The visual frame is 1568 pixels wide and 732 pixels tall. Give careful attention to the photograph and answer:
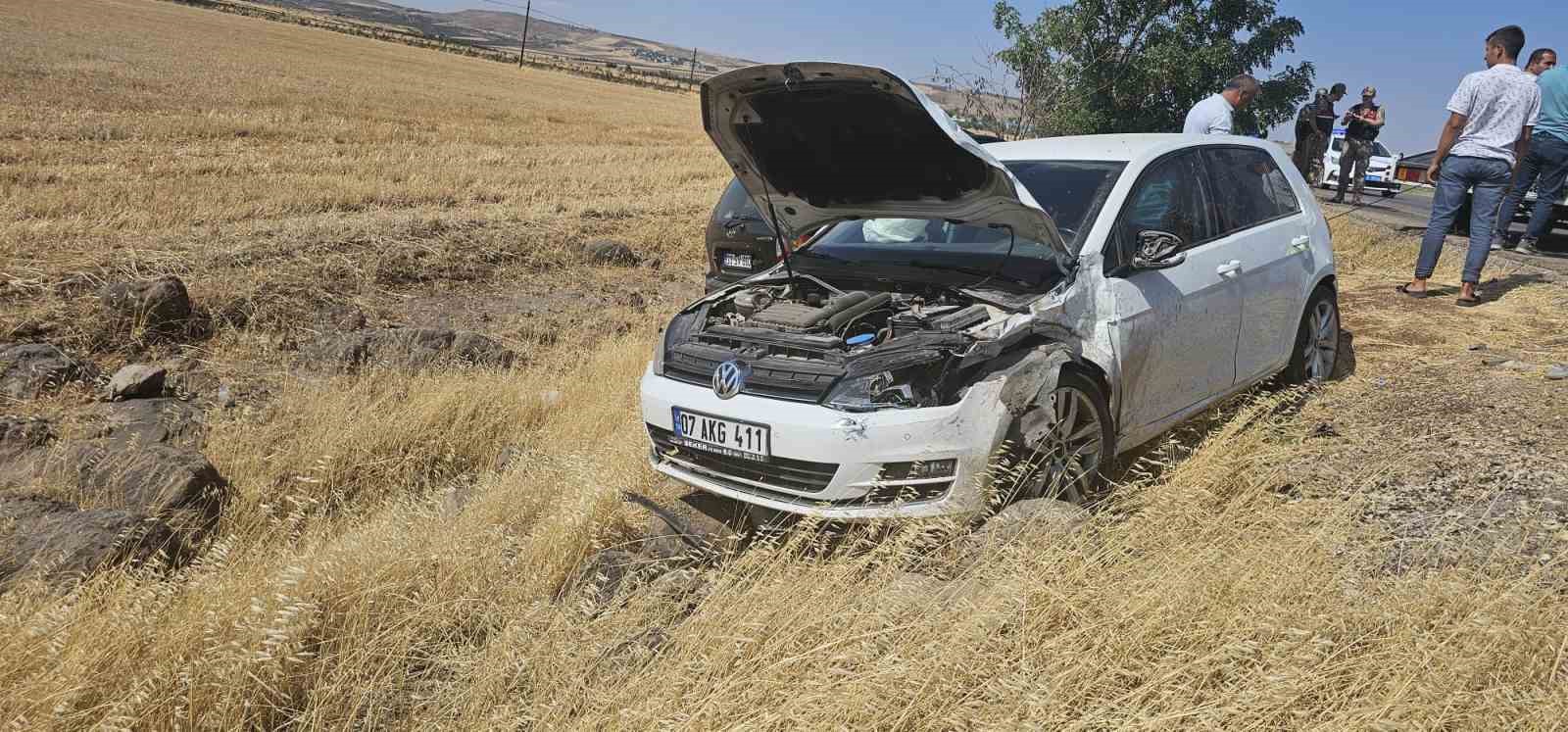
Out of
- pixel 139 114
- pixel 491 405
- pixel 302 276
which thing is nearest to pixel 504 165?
pixel 139 114

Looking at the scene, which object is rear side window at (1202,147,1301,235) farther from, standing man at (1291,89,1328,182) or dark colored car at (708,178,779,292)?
standing man at (1291,89,1328,182)

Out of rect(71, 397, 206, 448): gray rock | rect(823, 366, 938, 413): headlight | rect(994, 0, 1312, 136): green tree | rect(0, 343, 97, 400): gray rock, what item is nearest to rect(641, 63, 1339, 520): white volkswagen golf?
rect(823, 366, 938, 413): headlight

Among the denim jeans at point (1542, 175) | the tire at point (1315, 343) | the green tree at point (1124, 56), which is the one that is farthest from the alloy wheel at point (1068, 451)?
the green tree at point (1124, 56)

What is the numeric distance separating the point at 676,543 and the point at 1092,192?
2436mm

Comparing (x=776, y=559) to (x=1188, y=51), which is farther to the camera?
(x=1188, y=51)

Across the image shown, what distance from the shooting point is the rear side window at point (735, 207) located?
26.9 feet

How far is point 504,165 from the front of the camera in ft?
58.5

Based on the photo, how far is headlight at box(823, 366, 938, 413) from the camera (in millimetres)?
3590

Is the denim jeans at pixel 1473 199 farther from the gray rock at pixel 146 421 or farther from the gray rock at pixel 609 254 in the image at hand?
the gray rock at pixel 146 421

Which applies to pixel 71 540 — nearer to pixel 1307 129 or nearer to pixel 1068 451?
pixel 1068 451

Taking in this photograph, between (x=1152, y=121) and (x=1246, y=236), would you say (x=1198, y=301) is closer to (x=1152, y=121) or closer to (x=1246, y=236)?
(x=1246, y=236)

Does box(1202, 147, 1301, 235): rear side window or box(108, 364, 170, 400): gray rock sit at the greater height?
box(1202, 147, 1301, 235): rear side window

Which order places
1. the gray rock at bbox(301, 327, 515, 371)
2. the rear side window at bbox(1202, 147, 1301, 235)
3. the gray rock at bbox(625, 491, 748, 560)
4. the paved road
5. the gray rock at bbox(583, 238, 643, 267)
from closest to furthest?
the gray rock at bbox(625, 491, 748, 560) < the rear side window at bbox(1202, 147, 1301, 235) < the gray rock at bbox(301, 327, 515, 371) < the paved road < the gray rock at bbox(583, 238, 643, 267)

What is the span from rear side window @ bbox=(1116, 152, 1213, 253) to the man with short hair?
22.8ft
